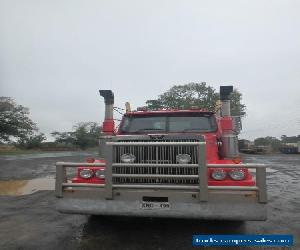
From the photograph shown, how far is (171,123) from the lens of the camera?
7648 millimetres

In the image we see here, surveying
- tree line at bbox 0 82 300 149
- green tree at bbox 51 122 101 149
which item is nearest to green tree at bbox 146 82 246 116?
tree line at bbox 0 82 300 149

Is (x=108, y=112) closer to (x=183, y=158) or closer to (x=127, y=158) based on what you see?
(x=127, y=158)

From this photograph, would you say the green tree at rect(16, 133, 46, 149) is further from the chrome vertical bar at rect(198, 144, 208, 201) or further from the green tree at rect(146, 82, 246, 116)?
the chrome vertical bar at rect(198, 144, 208, 201)

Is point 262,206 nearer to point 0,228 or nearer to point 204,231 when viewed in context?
point 204,231

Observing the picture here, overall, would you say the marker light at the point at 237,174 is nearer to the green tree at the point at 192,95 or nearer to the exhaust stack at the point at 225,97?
the exhaust stack at the point at 225,97

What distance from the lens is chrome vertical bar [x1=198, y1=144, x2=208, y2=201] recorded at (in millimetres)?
5371

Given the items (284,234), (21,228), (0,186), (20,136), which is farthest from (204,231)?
(20,136)

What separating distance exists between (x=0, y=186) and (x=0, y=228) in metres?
6.61

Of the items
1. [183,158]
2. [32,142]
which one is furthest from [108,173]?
[32,142]

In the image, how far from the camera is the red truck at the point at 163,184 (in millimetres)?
5328

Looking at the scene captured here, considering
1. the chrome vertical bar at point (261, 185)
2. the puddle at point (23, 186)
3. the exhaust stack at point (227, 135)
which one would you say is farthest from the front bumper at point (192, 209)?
the puddle at point (23, 186)

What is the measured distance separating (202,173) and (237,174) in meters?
0.67

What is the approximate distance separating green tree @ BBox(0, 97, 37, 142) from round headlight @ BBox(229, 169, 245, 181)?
171 feet

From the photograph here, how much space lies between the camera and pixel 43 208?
851 cm
